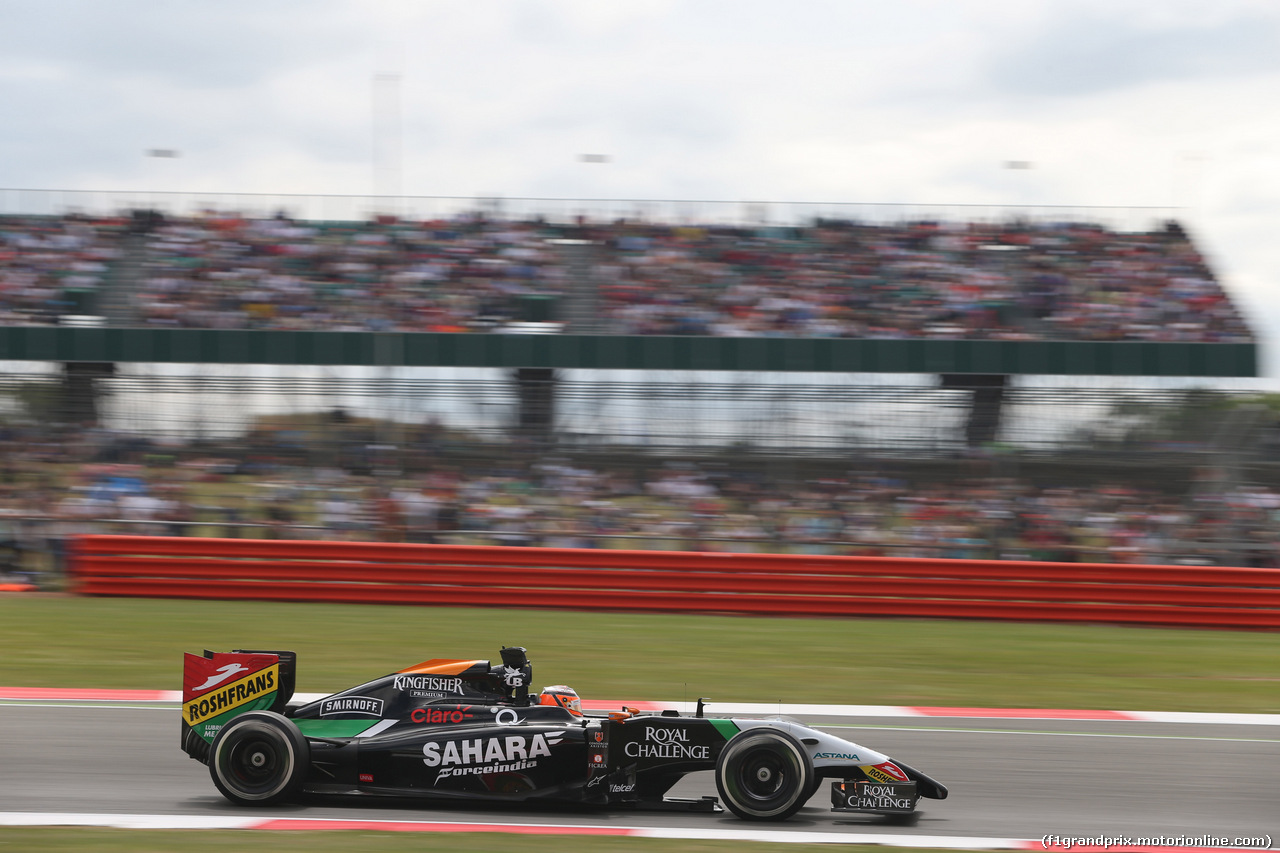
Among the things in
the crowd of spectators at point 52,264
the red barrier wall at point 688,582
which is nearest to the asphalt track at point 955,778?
the red barrier wall at point 688,582

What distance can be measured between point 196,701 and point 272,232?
15.3 m

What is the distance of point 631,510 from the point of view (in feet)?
43.8

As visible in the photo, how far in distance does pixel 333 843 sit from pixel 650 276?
1459 centimetres

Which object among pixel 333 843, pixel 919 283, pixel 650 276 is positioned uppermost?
pixel 650 276

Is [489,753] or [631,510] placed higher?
[631,510]

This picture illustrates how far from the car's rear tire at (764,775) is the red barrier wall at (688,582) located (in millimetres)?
7103

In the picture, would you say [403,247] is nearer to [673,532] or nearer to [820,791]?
[673,532]

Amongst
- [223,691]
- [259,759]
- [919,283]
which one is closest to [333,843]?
[259,759]

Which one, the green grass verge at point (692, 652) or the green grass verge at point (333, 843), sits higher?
the green grass verge at point (333, 843)

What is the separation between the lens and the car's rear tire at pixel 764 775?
17.0 feet

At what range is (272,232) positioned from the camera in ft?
64.1

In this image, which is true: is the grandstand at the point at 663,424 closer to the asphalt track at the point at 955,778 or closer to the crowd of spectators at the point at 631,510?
the crowd of spectators at the point at 631,510

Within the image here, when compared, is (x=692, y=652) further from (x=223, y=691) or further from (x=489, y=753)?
(x=223, y=691)

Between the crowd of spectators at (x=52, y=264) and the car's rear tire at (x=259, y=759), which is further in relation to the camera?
the crowd of spectators at (x=52, y=264)
